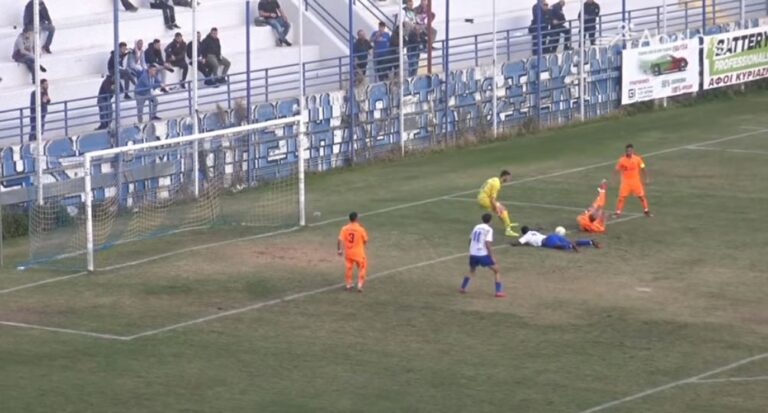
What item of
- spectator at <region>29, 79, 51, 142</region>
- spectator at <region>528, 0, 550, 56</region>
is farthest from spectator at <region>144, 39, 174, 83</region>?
spectator at <region>528, 0, 550, 56</region>

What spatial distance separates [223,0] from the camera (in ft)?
145

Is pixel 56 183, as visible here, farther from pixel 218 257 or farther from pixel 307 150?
pixel 307 150

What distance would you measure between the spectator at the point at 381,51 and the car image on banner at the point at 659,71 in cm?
769

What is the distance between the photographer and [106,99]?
37.1 metres

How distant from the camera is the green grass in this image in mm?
21891

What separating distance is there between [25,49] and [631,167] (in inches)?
539

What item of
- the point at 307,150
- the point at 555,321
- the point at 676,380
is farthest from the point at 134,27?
the point at 676,380

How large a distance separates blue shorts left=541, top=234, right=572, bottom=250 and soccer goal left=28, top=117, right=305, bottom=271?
16.8 ft

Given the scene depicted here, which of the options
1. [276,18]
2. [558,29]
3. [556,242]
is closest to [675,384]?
[556,242]

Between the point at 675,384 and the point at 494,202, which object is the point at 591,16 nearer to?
the point at 494,202

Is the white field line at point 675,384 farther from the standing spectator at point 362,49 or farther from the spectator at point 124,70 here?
the standing spectator at point 362,49

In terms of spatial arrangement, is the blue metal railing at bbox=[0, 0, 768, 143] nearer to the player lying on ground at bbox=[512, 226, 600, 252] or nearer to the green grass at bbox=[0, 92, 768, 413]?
the green grass at bbox=[0, 92, 768, 413]

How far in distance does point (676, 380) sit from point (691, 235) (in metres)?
9.85

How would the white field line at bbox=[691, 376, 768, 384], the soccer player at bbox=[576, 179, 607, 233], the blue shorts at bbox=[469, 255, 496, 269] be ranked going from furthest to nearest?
the soccer player at bbox=[576, 179, 607, 233], the blue shorts at bbox=[469, 255, 496, 269], the white field line at bbox=[691, 376, 768, 384]
